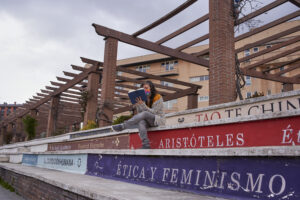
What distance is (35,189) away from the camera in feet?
19.0

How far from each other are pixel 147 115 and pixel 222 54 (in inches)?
99.4

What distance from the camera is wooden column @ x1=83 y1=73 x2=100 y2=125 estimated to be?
11859 millimetres

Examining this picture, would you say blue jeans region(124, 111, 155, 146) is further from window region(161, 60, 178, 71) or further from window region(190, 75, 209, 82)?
window region(161, 60, 178, 71)

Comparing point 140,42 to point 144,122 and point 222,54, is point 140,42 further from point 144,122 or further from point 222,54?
point 144,122

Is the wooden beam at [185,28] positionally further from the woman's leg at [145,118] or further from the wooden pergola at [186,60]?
the woman's leg at [145,118]

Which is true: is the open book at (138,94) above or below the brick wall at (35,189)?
above

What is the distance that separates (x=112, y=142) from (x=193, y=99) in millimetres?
9247

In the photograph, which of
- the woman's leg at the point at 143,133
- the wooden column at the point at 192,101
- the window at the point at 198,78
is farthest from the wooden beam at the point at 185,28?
the window at the point at 198,78

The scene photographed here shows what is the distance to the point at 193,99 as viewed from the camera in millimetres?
15031

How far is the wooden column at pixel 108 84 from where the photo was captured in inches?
383

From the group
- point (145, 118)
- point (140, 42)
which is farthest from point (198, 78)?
point (145, 118)

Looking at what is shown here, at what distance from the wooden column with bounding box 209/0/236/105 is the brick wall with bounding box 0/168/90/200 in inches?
142

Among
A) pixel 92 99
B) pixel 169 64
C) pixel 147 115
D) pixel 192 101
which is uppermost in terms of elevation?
pixel 169 64

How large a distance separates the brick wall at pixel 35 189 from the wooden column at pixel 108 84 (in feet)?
10.6
